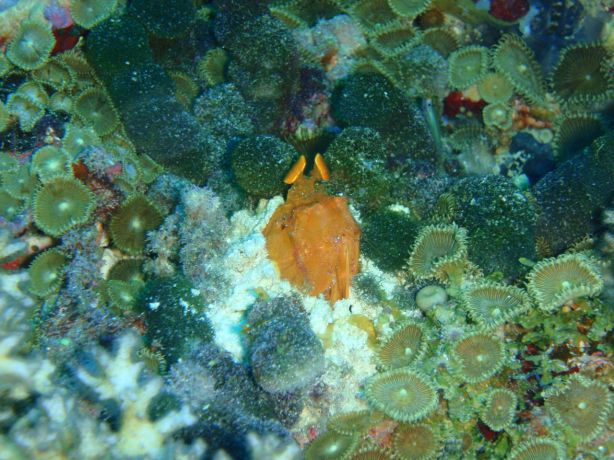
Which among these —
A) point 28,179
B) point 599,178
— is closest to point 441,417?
point 599,178

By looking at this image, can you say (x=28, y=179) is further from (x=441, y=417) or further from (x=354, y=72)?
(x=441, y=417)

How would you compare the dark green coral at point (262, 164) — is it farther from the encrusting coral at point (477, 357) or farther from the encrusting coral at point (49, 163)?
the encrusting coral at point (477, 357)

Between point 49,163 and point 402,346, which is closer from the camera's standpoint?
point 402,346

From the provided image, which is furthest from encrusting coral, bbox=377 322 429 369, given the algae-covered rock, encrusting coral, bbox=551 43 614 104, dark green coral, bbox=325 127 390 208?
encrusting coral, bbox=551 43 614 104

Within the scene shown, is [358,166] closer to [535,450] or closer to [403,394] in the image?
[403,394]

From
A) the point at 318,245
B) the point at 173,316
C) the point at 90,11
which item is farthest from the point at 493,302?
the point at 90,11

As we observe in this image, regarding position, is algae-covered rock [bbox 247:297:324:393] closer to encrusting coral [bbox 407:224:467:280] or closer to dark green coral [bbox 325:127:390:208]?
encrusting coral [bbox 407:224:467:280]
